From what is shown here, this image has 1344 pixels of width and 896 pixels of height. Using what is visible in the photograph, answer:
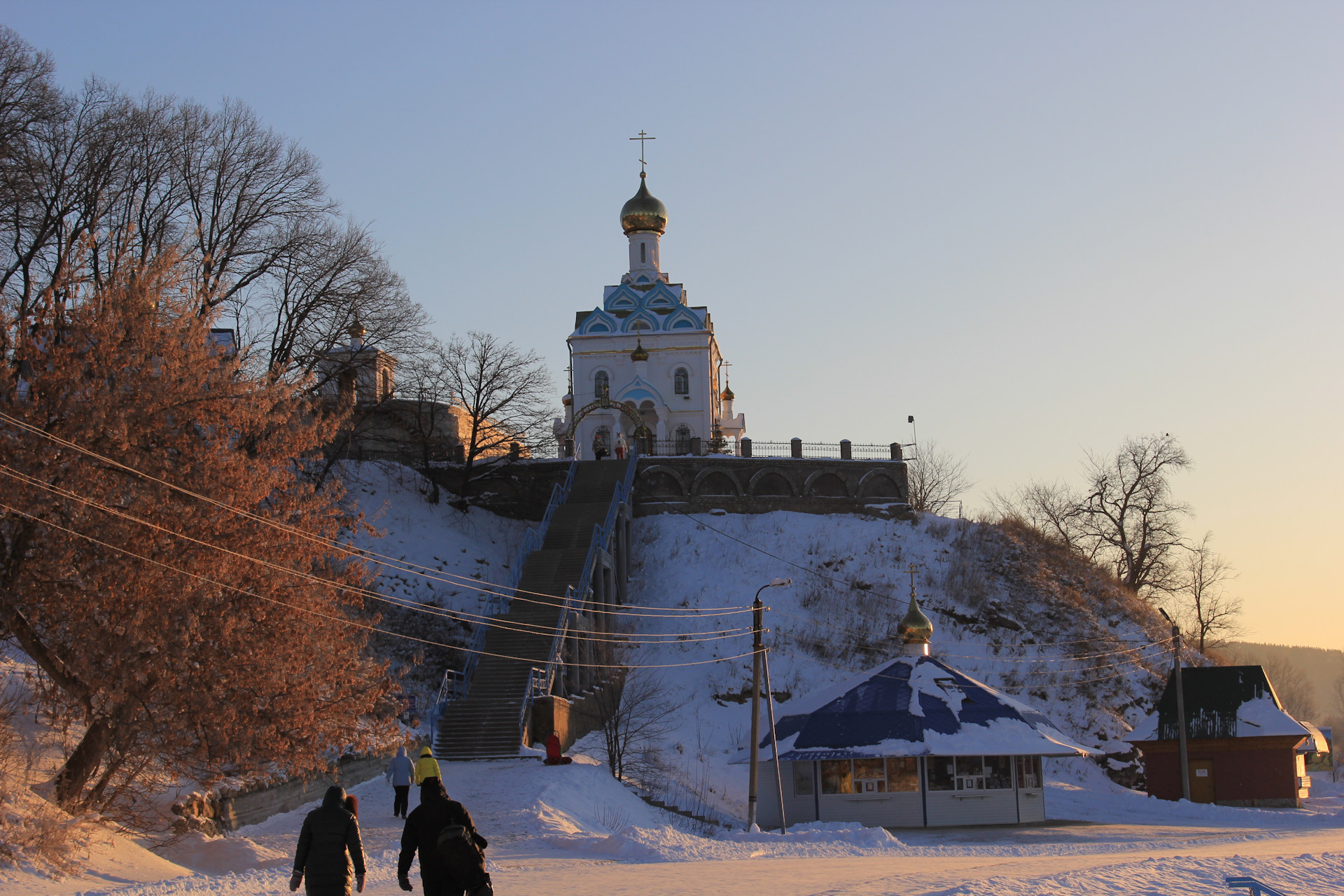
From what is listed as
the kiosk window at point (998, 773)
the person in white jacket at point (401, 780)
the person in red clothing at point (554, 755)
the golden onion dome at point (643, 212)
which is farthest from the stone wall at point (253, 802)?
the golden onion dome at point (643, 212)

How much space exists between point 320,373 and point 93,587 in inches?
858

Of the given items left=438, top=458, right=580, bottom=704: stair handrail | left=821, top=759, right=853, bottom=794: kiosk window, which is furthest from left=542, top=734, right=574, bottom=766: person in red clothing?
left=821, top=759, right=853, bottom=794: kiosk window

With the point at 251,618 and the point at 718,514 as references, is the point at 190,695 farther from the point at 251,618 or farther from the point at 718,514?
the point at 718,514

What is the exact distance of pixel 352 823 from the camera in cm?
976

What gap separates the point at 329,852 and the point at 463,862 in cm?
120

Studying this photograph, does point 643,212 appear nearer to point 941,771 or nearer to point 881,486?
point 881,486

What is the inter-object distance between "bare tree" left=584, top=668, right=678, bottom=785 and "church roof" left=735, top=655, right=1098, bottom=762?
2540mm

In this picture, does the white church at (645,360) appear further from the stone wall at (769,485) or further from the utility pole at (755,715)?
the utility pole at (755,715)

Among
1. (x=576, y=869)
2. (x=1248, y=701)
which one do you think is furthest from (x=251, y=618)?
(x=1248, y=701)

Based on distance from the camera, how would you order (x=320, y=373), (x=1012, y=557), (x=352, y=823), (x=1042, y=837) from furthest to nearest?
(x=1012, y=557), (x=320, y=373), (x=1042, y=837), (x=352, y=823)

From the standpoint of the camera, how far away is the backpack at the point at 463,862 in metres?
9.00

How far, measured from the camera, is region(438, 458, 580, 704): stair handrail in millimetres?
30594

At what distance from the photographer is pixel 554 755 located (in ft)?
86.3

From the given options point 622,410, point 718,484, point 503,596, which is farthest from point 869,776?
point 622,410
